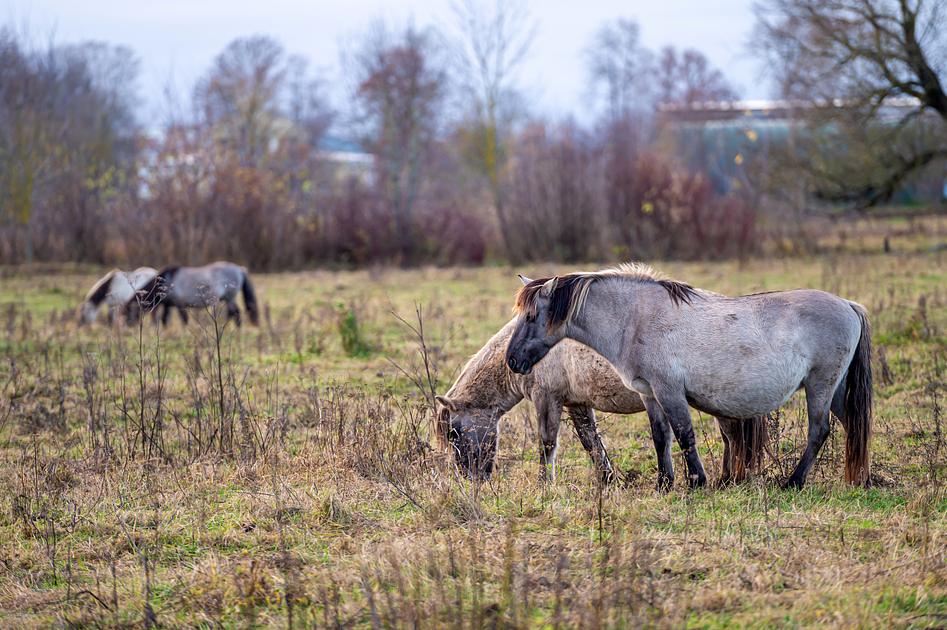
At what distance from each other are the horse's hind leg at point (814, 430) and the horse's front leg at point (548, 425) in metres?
1.60

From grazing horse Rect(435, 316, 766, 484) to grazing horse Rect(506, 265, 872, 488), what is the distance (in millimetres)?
372

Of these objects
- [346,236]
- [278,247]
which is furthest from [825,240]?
[278,247]

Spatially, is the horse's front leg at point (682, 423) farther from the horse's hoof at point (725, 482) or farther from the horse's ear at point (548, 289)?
the horse's ear at point (548, 289)

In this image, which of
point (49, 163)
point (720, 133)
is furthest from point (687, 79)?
point (49, 163)

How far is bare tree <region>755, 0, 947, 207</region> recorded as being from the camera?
23.1 metres

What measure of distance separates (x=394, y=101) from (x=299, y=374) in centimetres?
2453

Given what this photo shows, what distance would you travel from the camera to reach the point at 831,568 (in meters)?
4.15

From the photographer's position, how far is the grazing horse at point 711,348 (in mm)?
5621

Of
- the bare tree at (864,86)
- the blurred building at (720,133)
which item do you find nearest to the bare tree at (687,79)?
the blurred building at (720,133)

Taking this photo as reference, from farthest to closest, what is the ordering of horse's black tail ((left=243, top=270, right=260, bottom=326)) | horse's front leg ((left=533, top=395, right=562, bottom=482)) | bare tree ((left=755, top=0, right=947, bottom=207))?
bare tree ((left=755, top=0, right=947, bottom=207)), horse's black tail ((left=243, top=270, right=260, bottom=326)), horse's front leg ((left=533, top=395, right=562, bottom=482))

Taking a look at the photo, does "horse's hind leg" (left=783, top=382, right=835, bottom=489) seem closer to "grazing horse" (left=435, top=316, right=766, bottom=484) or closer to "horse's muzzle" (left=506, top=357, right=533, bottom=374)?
"grazing horse" (left=435, top=316, right=766, bottom=484)

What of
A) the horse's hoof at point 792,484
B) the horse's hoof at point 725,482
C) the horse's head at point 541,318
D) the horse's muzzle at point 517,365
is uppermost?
the horse's head at point 541,318

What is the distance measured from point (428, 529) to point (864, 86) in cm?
2306

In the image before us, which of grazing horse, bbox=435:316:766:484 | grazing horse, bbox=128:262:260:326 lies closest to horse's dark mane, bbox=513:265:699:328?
grazing horse, bbox=435:316:766:484
